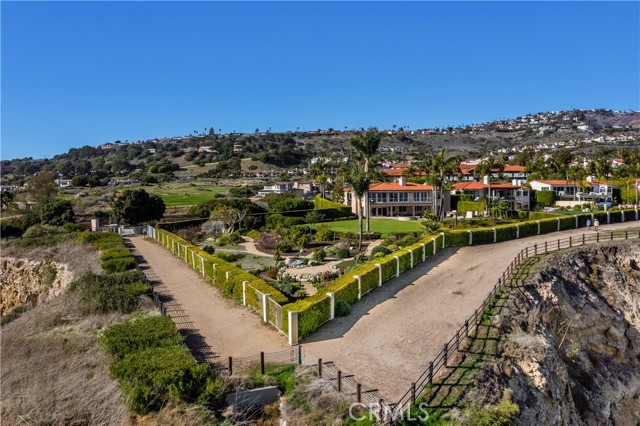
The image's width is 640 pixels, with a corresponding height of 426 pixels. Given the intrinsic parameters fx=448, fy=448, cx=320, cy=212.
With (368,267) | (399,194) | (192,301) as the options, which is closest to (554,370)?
(368,267)

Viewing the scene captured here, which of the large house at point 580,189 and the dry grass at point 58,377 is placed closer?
the dry grass at point 58,377

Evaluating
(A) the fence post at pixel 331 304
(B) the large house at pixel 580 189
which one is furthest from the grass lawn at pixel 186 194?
(A) the fence post at pixel 331 304

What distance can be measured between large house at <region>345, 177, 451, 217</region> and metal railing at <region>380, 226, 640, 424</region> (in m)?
26.8

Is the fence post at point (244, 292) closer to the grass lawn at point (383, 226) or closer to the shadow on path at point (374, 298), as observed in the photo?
the shadow on path at point (374, 298)

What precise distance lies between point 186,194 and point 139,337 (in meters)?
90.8

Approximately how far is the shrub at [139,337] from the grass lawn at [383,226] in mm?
32006

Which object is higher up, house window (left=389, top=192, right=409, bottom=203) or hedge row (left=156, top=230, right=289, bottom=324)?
house window (left=389, top=192, right=409, bottom=203)

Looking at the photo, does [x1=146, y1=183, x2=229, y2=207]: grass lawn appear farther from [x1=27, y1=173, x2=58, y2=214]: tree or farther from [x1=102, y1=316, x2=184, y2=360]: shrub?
[x1=102, y1=316, x2=184, y2=360]: shrub

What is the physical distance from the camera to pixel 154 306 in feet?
67.3

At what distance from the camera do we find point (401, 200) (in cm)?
6425

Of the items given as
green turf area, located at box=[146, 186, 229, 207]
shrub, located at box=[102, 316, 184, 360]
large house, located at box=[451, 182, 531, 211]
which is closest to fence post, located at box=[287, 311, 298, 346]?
shrub, located at box=[102, 316, 184, 360]

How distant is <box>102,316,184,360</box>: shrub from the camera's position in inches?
548

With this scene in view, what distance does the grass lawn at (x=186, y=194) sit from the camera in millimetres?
88562

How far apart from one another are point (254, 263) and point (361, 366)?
842 inches
